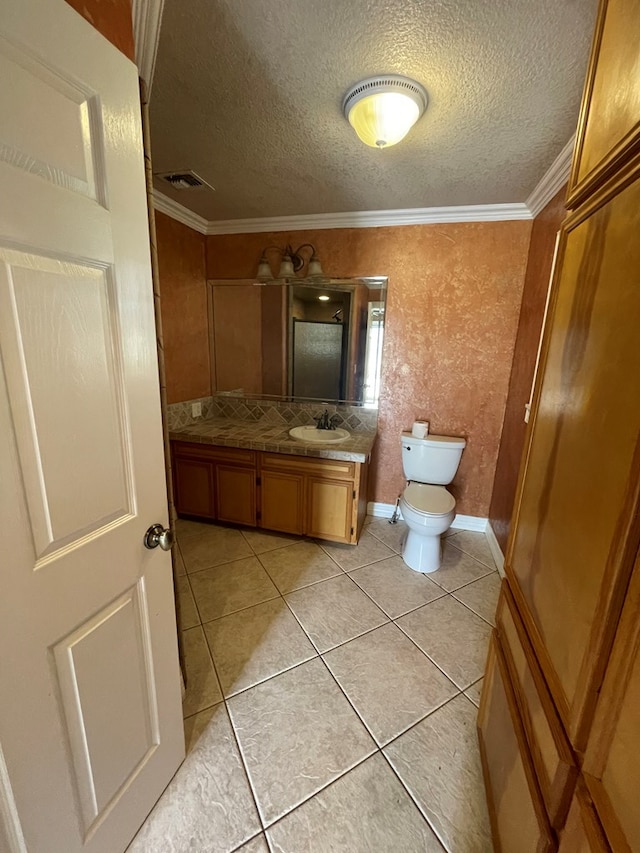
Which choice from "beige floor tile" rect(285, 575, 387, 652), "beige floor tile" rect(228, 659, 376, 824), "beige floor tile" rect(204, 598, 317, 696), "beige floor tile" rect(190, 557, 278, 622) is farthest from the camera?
"beige floor tile" rect(190, 557, 278, 622)

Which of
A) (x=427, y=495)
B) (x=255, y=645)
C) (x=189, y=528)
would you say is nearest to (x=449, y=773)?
(x=255, y=645)

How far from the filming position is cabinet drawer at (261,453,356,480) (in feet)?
7.59

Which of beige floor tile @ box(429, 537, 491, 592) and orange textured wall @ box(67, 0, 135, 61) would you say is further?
beige floor tile @ box(429, 537, 491, 592)

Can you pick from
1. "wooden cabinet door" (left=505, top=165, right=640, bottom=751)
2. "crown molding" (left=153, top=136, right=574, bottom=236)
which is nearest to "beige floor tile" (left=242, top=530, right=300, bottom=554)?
"wooden cabinet door" (left=505, top=165, right=640, bottom=751)

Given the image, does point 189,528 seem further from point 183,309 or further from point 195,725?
point 183,309

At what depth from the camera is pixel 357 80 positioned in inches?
49.3

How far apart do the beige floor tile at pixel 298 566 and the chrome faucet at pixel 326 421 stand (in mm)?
917

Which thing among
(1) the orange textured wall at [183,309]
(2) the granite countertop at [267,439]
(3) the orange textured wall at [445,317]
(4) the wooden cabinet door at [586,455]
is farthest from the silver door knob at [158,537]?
(3) the orange textured wall at [445,317]

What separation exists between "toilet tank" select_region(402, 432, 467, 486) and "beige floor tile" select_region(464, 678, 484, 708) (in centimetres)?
129

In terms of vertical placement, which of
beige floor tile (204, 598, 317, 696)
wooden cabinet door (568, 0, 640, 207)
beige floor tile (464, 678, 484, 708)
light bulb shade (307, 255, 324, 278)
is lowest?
Answer: beige floor tile (204, 598, 317, 696)

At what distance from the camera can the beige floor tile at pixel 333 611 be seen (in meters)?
1.76

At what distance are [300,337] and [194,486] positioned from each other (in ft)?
4.83

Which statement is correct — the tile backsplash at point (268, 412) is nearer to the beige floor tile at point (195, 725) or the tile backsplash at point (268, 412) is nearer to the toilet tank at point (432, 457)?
the toilet tank at point (432, 457)

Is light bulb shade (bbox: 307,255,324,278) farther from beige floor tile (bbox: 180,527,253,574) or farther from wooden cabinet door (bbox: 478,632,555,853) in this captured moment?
wooden cabinet door (bbox: 478,632,555,853)
